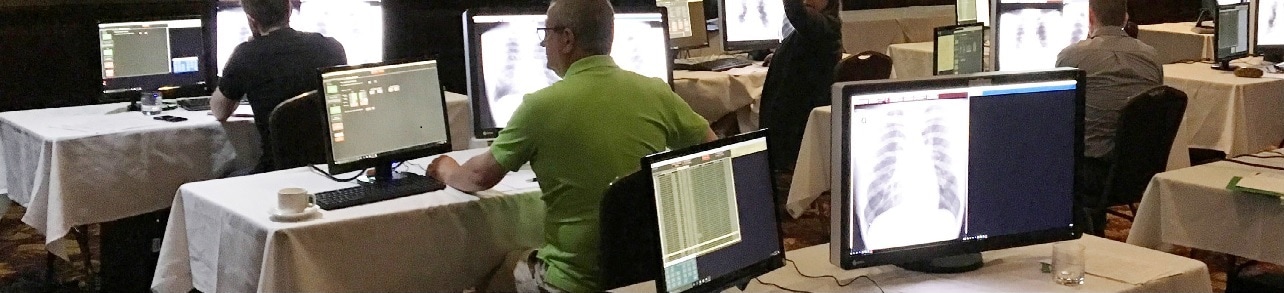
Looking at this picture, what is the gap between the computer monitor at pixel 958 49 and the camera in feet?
15.5

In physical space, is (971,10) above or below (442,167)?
above

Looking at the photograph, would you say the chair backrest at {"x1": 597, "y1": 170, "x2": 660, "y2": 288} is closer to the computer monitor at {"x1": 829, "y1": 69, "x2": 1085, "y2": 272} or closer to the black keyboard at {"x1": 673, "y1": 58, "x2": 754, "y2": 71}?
the computer monitor at {"x1": 829, "y1": 69, "x2": 1085, "y2": 272}

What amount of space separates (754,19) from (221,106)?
2877mm

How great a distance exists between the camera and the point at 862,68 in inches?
204

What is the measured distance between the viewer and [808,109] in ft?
17.2

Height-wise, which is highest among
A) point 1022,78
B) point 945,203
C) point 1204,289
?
point 1022,78

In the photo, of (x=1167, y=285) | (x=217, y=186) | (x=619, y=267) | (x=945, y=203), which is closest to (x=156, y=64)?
(x=217, y=186)

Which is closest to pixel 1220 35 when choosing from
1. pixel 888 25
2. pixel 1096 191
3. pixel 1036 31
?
pixel 1036 31

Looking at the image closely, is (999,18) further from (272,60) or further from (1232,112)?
(272,60)

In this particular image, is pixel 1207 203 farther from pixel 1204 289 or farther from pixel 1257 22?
pixel 1257 22

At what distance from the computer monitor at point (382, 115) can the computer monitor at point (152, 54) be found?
6.08ft

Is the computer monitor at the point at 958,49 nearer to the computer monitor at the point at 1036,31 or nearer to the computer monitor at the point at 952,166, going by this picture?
the computer monitor at the point at 1036,31

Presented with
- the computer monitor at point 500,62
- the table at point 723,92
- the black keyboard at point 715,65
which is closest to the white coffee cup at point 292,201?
the computer monitor at point 500,62

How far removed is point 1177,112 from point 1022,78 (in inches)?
75.6
